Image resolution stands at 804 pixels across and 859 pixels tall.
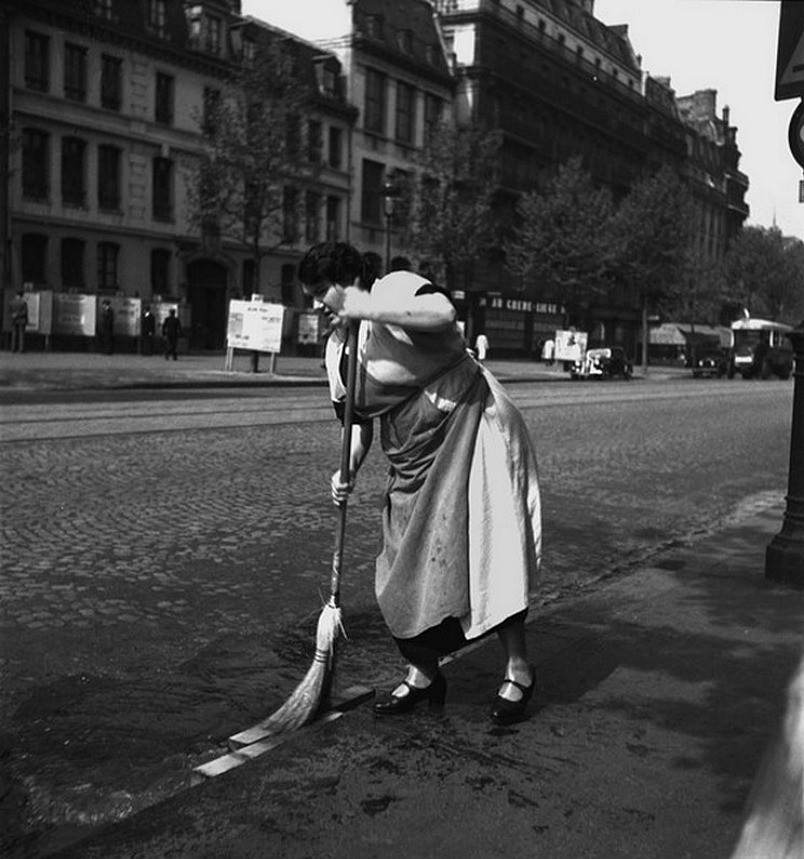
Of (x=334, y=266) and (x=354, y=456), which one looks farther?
(x=354, y=456)

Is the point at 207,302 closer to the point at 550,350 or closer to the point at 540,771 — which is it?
the point at 550,350

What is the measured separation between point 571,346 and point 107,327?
17.2 meters

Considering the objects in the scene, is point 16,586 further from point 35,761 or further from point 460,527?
point 460,527

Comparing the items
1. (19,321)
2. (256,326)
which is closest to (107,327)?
(19,321)

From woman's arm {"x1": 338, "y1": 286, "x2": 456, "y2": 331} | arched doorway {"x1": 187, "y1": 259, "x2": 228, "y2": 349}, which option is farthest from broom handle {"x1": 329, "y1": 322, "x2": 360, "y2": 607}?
arched doorway {"x1": 187, "y1": 259, "x2": 228, "y2": 349}

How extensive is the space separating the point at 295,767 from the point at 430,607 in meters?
0.63

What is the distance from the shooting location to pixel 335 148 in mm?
43844

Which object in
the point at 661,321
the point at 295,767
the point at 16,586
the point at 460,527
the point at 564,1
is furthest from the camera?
the point at 661,321

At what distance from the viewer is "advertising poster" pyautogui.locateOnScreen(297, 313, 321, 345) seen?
36281 mm

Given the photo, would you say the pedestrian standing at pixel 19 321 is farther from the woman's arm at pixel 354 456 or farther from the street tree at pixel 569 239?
the woman's arm at pixel 354 456

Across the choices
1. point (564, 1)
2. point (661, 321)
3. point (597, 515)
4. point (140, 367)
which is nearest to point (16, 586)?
point (564, 1)

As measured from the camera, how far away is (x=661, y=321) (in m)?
68.1

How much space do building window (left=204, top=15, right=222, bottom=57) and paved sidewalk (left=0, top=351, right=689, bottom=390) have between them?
12.9 m

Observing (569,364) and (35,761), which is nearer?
(35,761)
